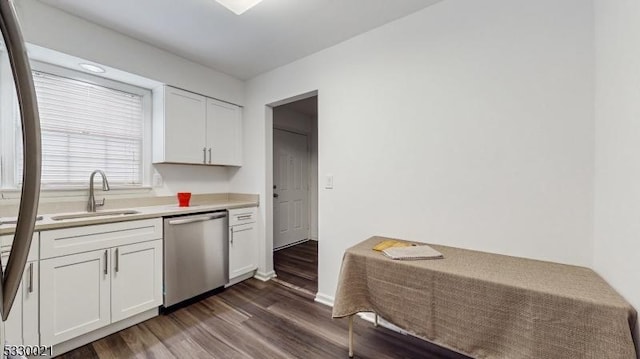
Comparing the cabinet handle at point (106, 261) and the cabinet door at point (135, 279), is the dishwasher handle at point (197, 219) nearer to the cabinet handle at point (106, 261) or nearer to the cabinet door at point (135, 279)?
the cabinet door at point (135, 279)

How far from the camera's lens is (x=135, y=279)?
1915mm

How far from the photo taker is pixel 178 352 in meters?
1.63

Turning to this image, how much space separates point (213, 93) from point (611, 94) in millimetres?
3089

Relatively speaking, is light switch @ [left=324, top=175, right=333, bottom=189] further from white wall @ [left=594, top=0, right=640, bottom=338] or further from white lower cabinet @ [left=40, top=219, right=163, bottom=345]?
white wall @ [left=594, top=0, right=640, bottom=338]

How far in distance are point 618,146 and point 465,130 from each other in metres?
0.70

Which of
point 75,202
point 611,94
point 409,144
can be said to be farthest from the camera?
point 75,202

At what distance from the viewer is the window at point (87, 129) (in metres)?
2.00

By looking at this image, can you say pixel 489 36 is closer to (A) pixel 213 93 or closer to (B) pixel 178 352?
(A) pixel 213 93

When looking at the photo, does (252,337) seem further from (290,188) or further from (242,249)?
(290,188)

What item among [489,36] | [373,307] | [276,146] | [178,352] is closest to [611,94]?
[489,36]

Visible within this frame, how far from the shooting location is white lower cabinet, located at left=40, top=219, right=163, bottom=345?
155 cm

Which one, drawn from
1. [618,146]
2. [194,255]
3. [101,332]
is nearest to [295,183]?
[194,255]

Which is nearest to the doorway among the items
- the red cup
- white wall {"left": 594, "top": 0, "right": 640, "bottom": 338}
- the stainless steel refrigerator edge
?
the red cup

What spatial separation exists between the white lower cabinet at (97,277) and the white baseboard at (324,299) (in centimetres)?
133
